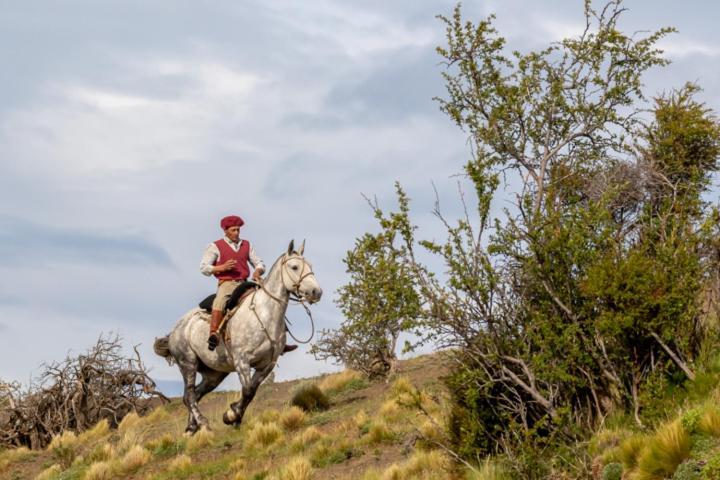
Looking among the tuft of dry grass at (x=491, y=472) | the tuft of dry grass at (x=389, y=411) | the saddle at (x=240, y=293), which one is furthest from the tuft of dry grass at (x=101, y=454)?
the tuft of dry grass at (x=491, y=472)

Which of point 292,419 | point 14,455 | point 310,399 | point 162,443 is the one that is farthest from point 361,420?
point 14,455

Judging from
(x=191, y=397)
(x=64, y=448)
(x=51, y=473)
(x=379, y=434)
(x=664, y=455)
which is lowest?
(x=664, y=455)

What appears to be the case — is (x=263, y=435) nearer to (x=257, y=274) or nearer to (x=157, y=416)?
(x=257, y=274)

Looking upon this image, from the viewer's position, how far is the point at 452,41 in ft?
48.6

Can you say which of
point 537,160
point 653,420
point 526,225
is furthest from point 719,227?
point 653,420

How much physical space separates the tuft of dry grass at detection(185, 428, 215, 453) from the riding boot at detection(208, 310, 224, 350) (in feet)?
5.67

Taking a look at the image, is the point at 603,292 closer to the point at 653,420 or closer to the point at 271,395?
the point at 653,420

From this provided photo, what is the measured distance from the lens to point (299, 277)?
16375 millimetres

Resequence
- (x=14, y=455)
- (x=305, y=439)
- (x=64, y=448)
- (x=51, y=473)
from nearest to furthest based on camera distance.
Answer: (x=305, y=439) < (x=51, y=473) < (x=64, y=448) < (x=14, y=455)

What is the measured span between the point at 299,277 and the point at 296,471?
4.35 metres

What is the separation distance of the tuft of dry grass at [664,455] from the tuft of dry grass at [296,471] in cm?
542

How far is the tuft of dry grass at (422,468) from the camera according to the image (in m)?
11.6

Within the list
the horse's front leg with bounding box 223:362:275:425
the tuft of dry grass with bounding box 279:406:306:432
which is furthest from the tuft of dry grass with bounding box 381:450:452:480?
the tuft of dry grass with bounding box 279:406:306:432

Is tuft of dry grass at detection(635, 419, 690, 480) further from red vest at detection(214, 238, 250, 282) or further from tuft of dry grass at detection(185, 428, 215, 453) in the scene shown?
red vest at detection(214, 238, 250, 282)
